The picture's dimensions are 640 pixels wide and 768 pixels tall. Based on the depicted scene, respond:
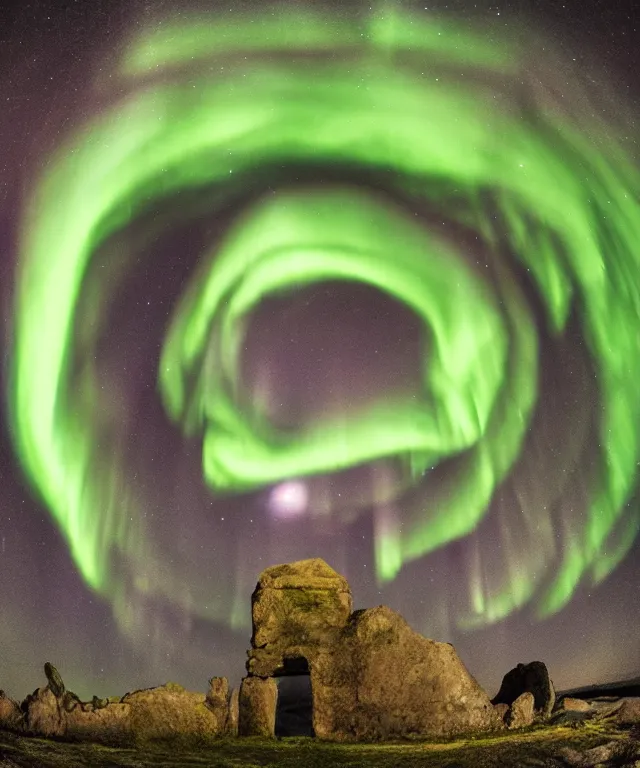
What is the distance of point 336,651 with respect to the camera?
30.6 meters

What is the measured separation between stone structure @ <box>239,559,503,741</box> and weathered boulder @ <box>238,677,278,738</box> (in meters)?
0.04

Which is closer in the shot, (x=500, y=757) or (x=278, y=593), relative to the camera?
(x=500, y=757)

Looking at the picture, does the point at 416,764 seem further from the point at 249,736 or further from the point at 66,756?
the point at 66,756

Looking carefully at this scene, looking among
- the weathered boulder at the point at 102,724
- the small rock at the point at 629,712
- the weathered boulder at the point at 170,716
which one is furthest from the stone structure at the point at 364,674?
the weathered boulder at the point at 102,724

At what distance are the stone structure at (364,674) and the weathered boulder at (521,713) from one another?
48cm

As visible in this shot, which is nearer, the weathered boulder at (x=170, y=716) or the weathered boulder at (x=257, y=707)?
the weathered boulder at (x=170, y=716)

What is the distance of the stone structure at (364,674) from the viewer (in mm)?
28922

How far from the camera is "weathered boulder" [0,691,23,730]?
89.1 feet

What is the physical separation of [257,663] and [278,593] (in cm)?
271

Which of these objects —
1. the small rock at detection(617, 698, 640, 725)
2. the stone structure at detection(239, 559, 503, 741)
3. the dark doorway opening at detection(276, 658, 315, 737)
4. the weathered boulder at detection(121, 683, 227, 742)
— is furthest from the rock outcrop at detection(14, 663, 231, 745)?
the small rock at detection(617, 698, 640, 725)

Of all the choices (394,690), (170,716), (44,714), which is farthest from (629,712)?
(44,714)

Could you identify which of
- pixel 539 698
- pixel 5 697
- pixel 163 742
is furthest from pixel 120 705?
pixel 539 698

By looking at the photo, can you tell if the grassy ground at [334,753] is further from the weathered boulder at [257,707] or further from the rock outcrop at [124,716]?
the weathered boulder at [257,707]

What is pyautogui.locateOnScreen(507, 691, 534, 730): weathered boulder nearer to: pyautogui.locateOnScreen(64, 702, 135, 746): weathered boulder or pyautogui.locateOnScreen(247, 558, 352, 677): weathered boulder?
→ pyautogui.locateOnScreen(247, 558, 352, 677): weathered boulder
